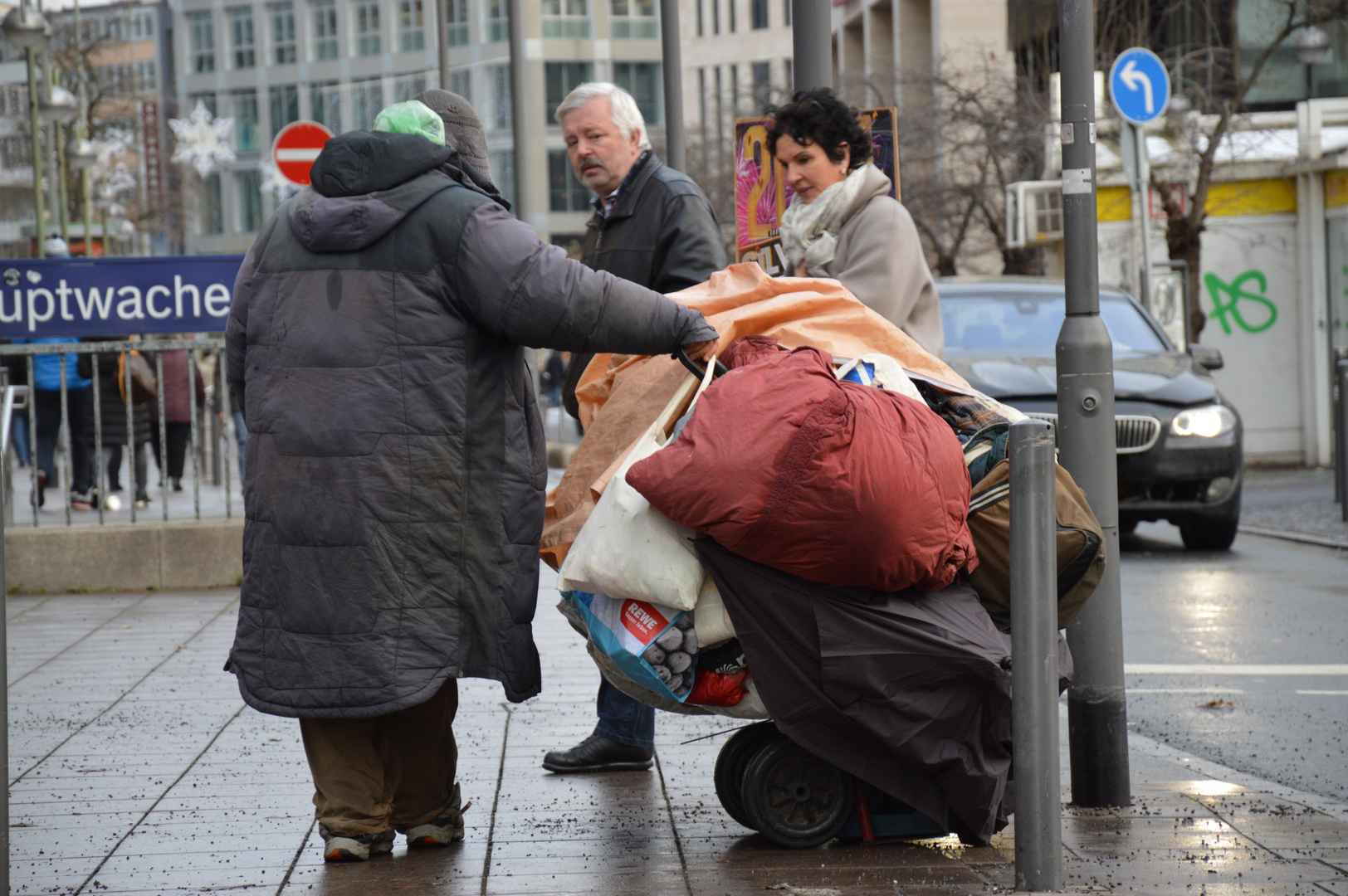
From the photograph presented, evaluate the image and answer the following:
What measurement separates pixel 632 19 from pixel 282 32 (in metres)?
16.4

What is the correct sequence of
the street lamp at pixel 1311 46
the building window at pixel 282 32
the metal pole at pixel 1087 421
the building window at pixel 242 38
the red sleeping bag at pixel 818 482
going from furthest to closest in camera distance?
the building window at pixel 242 38, the building window at pixel 282 32, the street lamp at pixel 1311 46, the metal pole at pixel 1087 421, the red sleeping bag at pixel 818 482

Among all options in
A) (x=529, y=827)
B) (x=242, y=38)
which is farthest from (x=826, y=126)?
(x=242, y=38)

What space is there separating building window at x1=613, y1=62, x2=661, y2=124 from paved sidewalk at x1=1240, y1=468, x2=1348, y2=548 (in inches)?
2138

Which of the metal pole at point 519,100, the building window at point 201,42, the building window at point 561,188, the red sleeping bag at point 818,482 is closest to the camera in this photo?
the red sleeping bag at point 818,482

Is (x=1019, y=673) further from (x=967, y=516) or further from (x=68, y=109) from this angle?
(x=68, y=109)

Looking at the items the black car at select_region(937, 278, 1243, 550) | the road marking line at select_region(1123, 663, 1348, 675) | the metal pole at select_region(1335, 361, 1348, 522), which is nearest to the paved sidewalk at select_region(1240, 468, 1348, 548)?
the metal pole at select_region(1335, 361, 1348, 522)

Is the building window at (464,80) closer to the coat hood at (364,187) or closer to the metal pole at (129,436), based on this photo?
the metal pole at (129,436)

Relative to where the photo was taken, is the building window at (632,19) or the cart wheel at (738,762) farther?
the building window at (632,19)

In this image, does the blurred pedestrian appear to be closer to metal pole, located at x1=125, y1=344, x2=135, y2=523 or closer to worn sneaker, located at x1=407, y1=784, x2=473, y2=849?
metal pole, located at x1=125, y1=344, x2=135, y2=523

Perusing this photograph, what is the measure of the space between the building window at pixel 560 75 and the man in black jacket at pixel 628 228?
65.9 m

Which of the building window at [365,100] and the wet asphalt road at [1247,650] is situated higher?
the building window at [365,100]

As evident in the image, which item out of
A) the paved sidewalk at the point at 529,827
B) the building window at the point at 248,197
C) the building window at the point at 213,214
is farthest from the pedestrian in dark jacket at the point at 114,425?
the building window at the point at 248,197

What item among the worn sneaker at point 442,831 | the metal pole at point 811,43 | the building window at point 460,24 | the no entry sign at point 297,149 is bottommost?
the worn sneaker at point 442,831

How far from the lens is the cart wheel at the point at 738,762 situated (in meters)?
4.21
